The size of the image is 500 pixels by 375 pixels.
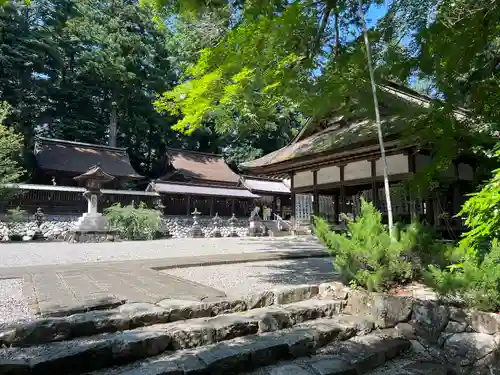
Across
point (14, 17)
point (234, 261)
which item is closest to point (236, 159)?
point (14, 17)

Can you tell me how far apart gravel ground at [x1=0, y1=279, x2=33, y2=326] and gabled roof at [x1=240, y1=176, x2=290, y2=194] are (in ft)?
75.6

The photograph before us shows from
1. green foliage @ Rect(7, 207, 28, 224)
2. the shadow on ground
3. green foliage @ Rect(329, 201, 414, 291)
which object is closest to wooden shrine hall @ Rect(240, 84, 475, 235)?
Answer: the shadow on ground

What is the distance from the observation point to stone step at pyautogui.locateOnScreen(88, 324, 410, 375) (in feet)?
8.47

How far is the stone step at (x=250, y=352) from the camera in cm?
253

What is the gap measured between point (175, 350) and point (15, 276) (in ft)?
12.2

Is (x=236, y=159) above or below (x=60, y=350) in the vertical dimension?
above

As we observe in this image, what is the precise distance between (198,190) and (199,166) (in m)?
5.50

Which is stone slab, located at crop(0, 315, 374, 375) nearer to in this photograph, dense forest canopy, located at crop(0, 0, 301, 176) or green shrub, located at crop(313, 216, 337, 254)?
green shrub, located at crop(313, 216, 337, 254)

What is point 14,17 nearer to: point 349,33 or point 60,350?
point 349,33

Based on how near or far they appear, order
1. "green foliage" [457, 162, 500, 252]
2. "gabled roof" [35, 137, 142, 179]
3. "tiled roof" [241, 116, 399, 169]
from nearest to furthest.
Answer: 1. "green foliage" [457, 162, 500, 252]
2. "tiled roof" [241, 116, 399, 169]
3. "gabled roof" [35, 137, 142, 179]

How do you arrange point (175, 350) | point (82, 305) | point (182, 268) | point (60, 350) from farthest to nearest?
point (182, 268), point (82, 305), point (175, 350), point (60, 350)

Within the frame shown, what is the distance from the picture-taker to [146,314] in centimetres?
314

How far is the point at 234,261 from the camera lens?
7168 mm

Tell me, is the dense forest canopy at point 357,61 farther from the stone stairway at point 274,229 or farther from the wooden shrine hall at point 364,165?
the stone stairway at point 274,229
